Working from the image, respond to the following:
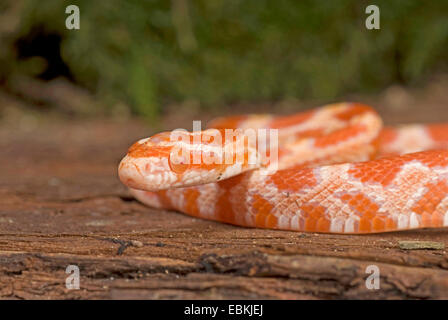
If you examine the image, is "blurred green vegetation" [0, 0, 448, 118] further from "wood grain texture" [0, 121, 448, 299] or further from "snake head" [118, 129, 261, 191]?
"snake head" [118, 129, 261, 191]

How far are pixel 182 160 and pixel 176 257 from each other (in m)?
0.72

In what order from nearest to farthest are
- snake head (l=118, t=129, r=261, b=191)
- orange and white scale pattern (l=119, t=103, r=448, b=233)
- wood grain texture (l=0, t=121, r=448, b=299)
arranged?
wood grain texture (l=0, t=121, r=448, b=299)
snake head (l=118, t=129, r=261, b=191)
orange and white scale pattern (l=119, t=103, r=448, b=233)

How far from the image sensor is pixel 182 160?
11.8 feet

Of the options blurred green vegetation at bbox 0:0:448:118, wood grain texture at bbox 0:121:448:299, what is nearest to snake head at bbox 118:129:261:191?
wood grain texture at bbox 0:121:448:299

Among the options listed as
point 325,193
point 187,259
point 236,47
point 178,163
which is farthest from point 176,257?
point 236,47

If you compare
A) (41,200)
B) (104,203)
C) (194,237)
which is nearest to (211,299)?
(194,237)

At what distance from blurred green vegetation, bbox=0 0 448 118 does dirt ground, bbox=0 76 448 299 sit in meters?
4.65

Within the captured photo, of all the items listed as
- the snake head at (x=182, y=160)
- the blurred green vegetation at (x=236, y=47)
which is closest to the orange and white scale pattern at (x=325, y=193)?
the snake head at (x=182, y=160)

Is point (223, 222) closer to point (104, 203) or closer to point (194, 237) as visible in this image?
point (194, 237)

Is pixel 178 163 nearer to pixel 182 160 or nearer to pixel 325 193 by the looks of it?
pixel 182 160

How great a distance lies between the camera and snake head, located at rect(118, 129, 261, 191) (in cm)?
350

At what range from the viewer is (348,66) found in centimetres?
1067
